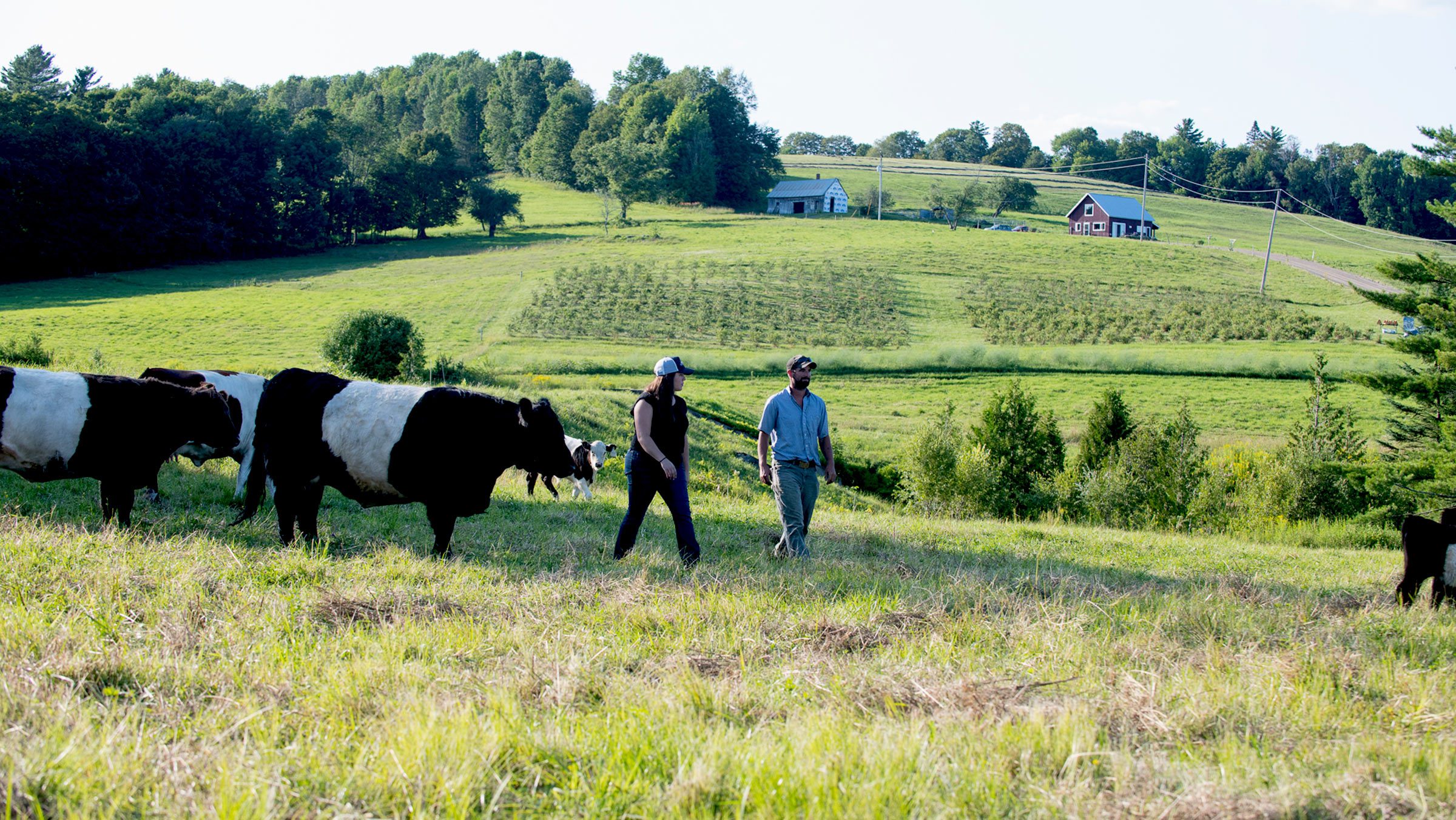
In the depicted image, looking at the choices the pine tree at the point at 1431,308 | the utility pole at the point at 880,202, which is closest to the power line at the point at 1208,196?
the utility pole at the point at 880,202

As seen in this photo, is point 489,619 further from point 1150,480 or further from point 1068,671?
point 1150,480

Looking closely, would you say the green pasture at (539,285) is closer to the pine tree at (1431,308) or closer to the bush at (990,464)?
the bush at (990,464)

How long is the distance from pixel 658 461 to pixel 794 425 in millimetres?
1611

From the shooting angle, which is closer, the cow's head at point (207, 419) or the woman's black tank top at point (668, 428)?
the woman's black tank top at point (668, 428)

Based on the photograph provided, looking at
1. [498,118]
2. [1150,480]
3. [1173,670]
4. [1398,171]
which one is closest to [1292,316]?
[1150,480]

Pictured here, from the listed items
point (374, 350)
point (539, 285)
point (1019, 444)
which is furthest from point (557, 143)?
point (1019, 444)

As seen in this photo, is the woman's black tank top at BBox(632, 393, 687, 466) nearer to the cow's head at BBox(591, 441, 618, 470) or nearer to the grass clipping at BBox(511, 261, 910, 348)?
the cow's head at BBox(591, 441, 618, 470)

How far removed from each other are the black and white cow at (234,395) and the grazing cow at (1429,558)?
531 inches

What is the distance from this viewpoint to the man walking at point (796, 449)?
9.91 metres

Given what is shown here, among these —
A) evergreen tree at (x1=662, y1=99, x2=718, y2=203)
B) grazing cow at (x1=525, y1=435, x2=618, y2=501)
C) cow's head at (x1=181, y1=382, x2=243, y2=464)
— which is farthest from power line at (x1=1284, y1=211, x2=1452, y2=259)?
cow's head at (x1=181, y1=382, x2=243, y2=464)

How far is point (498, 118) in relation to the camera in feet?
493

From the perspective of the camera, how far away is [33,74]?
333ft

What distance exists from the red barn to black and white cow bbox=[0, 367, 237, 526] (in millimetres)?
109050

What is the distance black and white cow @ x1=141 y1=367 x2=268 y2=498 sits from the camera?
13.2 m
